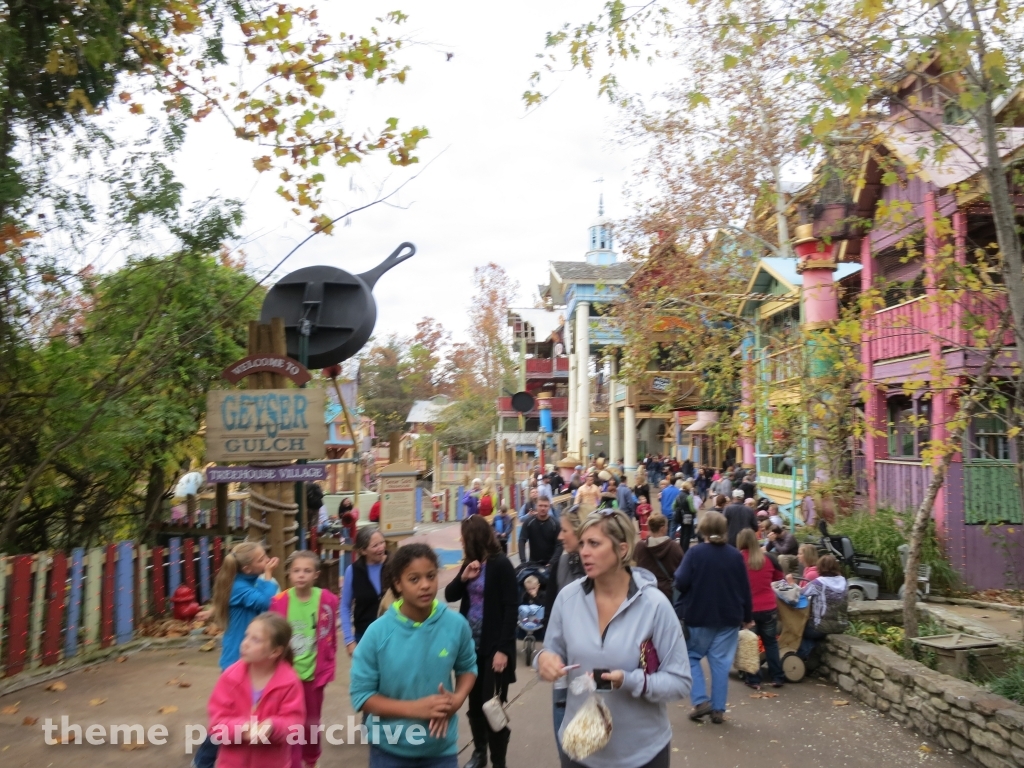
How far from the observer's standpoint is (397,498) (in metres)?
13.6

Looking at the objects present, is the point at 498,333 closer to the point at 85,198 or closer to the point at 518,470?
the point at 518,470

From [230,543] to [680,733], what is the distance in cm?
689

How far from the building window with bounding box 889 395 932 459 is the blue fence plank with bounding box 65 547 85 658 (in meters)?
12.5

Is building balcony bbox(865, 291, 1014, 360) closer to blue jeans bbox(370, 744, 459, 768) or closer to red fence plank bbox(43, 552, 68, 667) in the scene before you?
blue jeans bbox(370, 744, 459, 768)

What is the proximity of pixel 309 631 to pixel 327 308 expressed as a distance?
385 centimetres

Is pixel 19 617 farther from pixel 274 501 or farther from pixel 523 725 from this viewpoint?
pixel 523 725

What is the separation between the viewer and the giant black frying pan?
27.6 feet

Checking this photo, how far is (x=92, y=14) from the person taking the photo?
8.18 m

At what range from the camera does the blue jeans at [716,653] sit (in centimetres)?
739

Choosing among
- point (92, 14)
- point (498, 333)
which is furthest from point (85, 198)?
point (498, 333)

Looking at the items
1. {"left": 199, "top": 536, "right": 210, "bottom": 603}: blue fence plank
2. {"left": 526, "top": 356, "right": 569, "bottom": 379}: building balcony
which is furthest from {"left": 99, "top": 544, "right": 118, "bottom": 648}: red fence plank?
{"left": 526, "top": 356, "right": 569, "bottom": 379}: building balcony

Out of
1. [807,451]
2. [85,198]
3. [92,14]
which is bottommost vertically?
[807,451]

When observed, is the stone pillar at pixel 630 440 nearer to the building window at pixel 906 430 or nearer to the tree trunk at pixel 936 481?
the building window at pixel 906 430

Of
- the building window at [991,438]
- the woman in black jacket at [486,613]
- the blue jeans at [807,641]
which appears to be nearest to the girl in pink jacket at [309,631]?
the woman in black jacket at [486,613]
